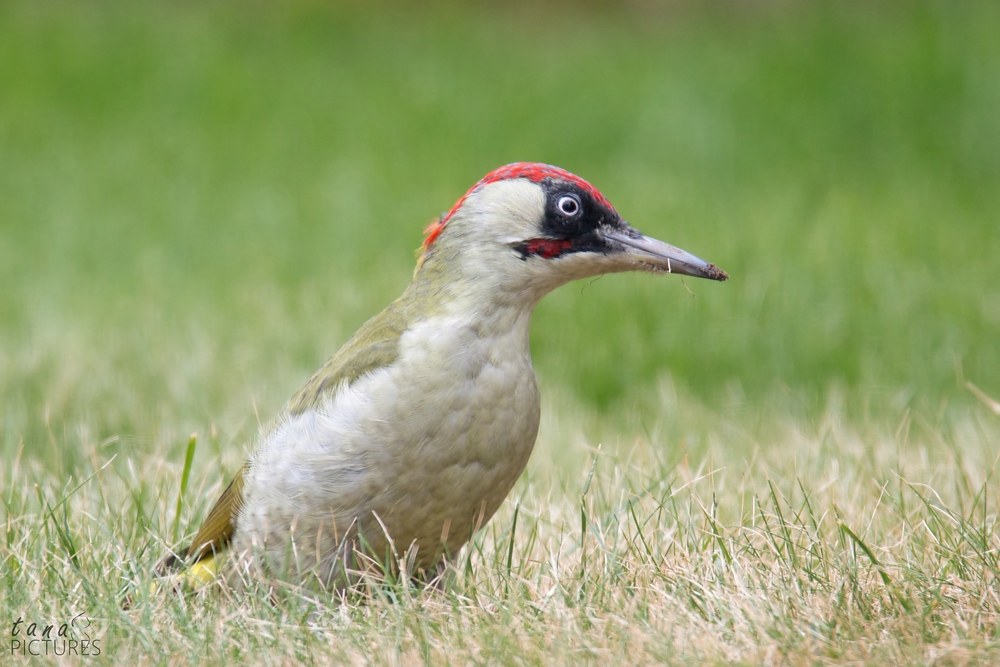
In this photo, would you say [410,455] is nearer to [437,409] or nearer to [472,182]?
[437,409]

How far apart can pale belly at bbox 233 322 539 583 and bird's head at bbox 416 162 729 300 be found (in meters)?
0.13

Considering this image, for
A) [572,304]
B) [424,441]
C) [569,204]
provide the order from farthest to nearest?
[572,304]
[569,204]
[424,441]

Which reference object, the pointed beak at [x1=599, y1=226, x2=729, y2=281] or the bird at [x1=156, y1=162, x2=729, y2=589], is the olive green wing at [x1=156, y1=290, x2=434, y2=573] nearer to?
the bird at [x1=156, y1=162, x2=729, y2=589]

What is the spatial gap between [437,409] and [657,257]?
0.55m

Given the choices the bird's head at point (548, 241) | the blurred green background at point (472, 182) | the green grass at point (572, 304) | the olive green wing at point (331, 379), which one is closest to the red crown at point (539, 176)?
the bird's head at point (548, 241)

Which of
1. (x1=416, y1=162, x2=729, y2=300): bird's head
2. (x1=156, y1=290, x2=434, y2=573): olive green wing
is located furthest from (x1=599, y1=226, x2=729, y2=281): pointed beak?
(x1=156, y1=290, x2=434, y2=573): olive green wing

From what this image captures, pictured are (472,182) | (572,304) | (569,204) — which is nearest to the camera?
(569,204)

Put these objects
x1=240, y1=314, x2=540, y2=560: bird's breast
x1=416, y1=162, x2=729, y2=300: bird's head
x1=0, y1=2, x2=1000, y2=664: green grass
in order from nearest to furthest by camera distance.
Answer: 1. x1=0, y1=2, x2=1000, y2=664: green grass
2. x1=240, y1=314, x2=540, y2=560: bird's breast
3. x1=416, y1=162, x2=729, y2=300: bird's head

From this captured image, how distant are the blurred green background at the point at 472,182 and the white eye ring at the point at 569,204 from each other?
5.42ft

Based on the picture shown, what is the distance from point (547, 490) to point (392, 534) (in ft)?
2.66

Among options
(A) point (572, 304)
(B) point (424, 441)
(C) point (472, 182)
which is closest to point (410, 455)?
(B) point (424, 441)

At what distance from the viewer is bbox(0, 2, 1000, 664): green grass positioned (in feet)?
7.34

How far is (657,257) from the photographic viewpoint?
96.8 inches

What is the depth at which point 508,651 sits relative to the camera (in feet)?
6.64
